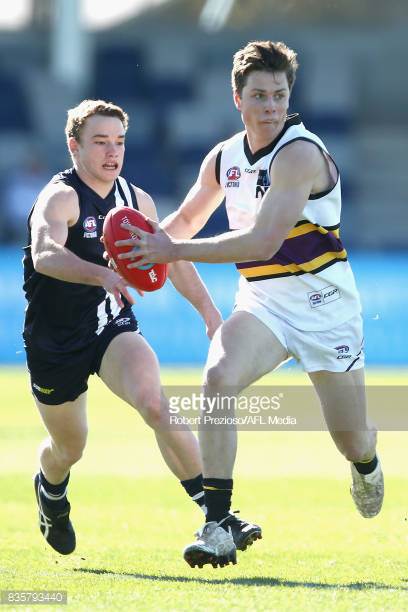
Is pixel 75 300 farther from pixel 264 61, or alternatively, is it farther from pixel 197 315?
pixel 197 315

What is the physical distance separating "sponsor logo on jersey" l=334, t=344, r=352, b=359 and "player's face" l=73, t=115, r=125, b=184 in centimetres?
143

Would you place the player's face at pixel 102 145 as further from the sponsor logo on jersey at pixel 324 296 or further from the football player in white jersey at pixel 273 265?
the sponsor logo on jersey at pixel 324 296

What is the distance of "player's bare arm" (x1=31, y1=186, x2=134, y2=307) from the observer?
233 inches

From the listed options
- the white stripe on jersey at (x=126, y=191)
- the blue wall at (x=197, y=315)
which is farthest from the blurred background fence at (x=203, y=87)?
the white stripe on jersey at (x=126, y=191)

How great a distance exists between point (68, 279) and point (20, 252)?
35.8 feet

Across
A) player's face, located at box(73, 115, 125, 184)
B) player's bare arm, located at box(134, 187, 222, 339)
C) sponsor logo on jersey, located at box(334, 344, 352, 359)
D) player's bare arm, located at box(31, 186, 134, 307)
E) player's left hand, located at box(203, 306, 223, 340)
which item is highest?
player's face, located at box(73, 115, 125, 184)

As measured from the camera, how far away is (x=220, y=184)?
22.2ft

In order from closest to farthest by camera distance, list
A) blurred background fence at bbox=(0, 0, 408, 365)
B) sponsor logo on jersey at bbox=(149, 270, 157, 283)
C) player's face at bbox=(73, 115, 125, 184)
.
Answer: sponsor logo on jersey at bbox=(149, 270, 157, 283), player's face at bbox=(73, 115, 125, 184), blurred background fence at bbox=(0, 0, 408, 365)

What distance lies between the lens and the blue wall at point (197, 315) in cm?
1630

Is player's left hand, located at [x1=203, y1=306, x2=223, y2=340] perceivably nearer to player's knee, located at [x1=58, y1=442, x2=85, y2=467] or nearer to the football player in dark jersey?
the football player in dark jersey

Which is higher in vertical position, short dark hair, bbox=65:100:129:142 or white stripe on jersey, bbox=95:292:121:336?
short dark hair, bbox=65:100:129:142

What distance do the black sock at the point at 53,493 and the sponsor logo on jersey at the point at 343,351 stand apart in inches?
63.7

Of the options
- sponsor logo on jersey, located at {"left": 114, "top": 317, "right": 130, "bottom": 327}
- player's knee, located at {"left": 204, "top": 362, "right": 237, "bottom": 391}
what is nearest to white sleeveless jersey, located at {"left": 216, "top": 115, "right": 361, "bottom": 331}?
player's knee, located at {"left": 204, "top": 362, "right": 237, "bottom": 391}

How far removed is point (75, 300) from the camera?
266 inches
